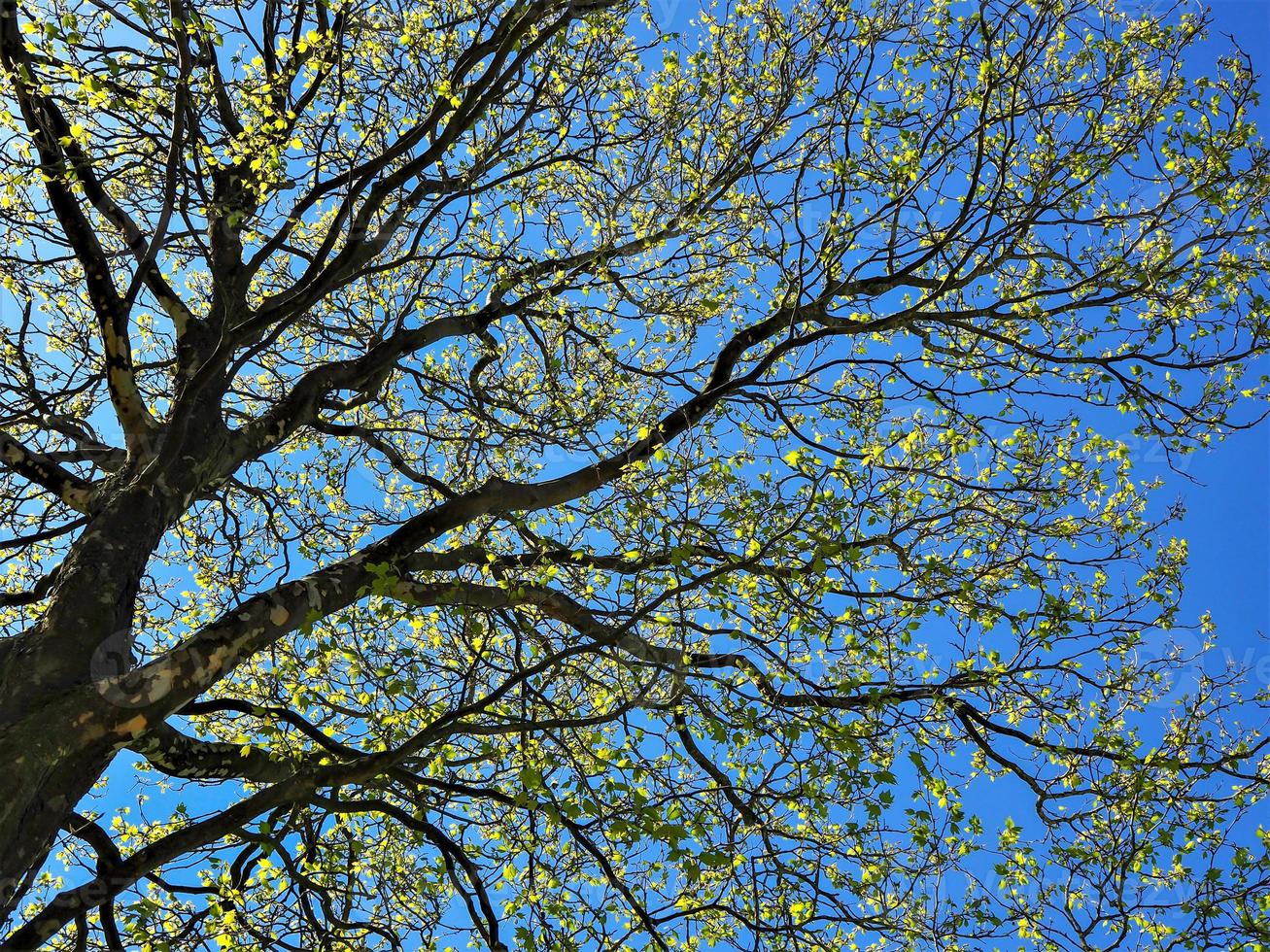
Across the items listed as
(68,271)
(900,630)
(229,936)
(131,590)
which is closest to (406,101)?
(68,271)

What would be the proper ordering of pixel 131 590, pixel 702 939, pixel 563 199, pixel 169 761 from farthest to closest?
pixel 563 199 → pixel 702 939 → pixel 169 761 → pixel 131 590

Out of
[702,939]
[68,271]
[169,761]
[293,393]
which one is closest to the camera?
[169,761]

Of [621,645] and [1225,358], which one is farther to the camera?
[1225,358]

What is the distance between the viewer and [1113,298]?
853cm

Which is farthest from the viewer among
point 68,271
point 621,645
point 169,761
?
point 68,271

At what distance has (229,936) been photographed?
6820mm

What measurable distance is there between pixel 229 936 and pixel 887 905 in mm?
5021

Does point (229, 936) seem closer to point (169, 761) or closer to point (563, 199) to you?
point (169, 761)

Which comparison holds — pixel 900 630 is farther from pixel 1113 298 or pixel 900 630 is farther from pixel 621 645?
pixel 1113 298

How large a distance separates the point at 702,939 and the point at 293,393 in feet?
21.5

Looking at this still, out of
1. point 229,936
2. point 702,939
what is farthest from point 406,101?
point 702,939

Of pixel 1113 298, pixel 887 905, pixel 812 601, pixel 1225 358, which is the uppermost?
pixel 1113 298

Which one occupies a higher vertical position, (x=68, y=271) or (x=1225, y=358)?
(x=68, y=271)

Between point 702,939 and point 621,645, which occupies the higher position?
Answer: point 621,645
